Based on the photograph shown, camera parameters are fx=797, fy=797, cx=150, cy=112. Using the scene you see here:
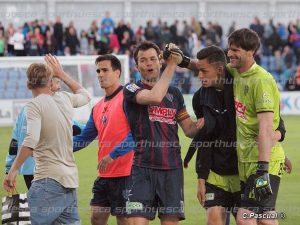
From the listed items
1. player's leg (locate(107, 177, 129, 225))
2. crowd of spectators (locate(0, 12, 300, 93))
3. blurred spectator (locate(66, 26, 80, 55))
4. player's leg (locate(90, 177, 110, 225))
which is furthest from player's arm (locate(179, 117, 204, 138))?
blurred spectator (locate(66, 26, 80, 55))

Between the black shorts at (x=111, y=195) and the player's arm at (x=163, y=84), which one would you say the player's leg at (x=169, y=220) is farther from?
the player's arm at (x=163, y=84)

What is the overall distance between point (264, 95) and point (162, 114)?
109cm

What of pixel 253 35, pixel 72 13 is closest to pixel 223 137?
pixel 253 35

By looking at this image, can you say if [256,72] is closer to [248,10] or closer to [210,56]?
[210,56]

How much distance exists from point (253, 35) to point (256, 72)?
0.33 metres

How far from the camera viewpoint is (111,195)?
28.3ft

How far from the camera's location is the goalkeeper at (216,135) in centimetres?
761

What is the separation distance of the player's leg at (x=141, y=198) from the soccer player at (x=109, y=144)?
2.86 feet

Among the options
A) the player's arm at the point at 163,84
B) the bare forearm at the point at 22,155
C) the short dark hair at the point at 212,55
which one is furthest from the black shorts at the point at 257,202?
the bare forearm at the point at 22,155

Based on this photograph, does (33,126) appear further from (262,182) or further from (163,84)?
(262,182)

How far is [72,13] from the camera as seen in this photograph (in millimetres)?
37438

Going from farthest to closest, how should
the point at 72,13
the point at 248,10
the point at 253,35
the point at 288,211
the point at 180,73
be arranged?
the point at 248,10 < the point at 72,13 < the point at 180,73 < the point at 288,211 < the point at 253,35

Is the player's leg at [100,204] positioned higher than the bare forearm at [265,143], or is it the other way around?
the bare forearm at [265,143]

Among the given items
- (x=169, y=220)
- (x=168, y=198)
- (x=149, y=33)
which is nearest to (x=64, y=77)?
(x=168, y=198)
